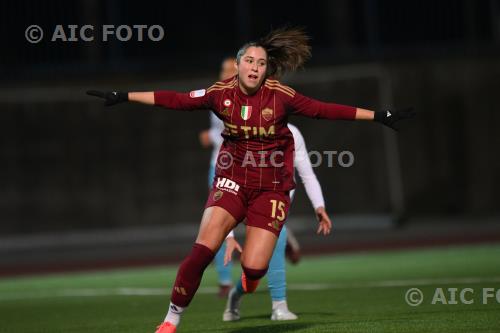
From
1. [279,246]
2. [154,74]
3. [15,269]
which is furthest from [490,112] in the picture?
[279,246]

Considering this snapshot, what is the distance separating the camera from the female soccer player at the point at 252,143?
7.90 meters

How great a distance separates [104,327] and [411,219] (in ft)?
41.8

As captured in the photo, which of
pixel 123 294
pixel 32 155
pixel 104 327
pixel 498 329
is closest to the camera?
pixel 498 329

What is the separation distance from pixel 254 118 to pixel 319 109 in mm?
472

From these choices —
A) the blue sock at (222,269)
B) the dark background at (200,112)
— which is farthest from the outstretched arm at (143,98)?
the dark background at (200,112)

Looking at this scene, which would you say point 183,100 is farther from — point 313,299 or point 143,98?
point 313,299

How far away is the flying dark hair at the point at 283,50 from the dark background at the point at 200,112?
41.2 feet

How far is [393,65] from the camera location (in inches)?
850

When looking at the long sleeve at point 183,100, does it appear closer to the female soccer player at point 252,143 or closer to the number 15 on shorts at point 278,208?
the female soccer player at point 252,143

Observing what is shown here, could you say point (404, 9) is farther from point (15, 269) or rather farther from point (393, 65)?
point (15, 269)

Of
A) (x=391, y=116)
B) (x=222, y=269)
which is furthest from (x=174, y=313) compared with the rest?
(x=222, y=269)

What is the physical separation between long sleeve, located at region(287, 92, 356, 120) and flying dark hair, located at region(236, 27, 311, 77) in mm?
370

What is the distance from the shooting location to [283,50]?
27.2ft

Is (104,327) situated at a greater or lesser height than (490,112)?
lesser
